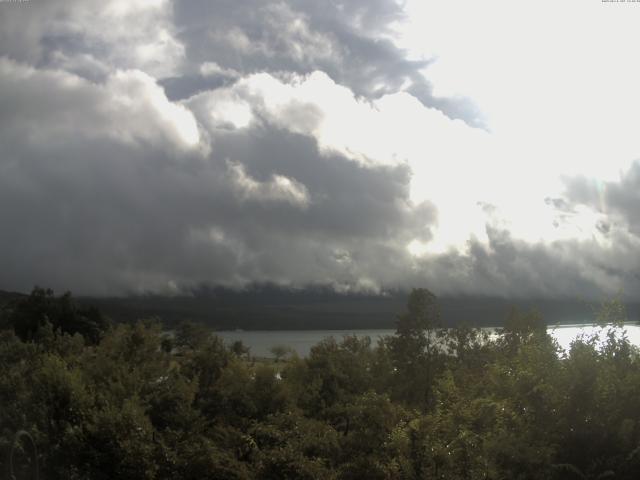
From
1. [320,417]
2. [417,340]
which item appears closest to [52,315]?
[417,340]

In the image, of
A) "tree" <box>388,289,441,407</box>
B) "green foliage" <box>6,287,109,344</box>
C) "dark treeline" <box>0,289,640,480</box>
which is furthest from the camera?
"green foliage" <box>6,287,109,344</box>

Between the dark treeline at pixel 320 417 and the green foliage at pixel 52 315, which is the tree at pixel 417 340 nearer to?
the dark treeline at pixel 320 417

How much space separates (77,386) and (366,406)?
6.01 metres

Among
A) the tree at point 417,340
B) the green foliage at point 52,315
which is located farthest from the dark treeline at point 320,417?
the green foliage at point 52,315

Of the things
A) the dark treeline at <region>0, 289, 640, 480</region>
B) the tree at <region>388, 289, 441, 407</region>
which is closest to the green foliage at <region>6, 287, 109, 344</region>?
the tree at <region>388, 289, 441, 407</region>

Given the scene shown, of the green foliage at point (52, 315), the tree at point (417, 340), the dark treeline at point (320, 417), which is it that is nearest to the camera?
the dark treeline at point (320, 417)

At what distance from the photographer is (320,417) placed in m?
15.0

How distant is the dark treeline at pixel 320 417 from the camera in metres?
9.10

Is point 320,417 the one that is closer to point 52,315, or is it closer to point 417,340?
point 417,340

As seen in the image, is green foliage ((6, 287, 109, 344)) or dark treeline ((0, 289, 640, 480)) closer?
dark treeline ((0, 289, 640, 480))

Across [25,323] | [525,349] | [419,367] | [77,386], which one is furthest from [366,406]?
[25,323]

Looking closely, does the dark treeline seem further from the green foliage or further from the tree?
the green foliage

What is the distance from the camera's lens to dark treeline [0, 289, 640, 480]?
9102 millimetres

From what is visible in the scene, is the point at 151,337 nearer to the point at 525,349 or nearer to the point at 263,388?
the point at 263,388
